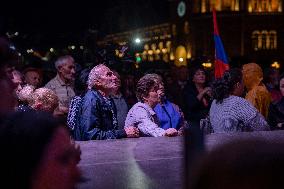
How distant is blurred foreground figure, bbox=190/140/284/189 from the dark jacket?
3.76m

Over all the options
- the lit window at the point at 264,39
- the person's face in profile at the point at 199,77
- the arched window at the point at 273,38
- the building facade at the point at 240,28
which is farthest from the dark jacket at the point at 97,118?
the arched window at the point at 273,38

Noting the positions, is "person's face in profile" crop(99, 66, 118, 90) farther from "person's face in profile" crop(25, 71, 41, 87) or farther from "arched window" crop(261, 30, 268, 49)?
"arched window" crop(261, 30, 268, 49)

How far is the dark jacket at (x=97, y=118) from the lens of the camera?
511 centimetres

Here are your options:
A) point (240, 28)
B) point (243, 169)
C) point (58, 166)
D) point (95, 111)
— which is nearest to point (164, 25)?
point (240, 28)

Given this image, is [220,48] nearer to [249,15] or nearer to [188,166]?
[188,166]

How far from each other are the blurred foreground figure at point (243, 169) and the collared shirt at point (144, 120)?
163 inches

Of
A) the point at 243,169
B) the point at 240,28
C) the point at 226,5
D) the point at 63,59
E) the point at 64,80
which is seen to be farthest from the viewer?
the point at 226,5

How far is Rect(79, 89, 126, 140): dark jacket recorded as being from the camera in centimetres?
511

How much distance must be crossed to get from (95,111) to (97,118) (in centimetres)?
7

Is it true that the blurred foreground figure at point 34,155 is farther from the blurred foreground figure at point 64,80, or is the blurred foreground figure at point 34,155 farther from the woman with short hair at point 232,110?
the blurred foreground figure at point 64,80

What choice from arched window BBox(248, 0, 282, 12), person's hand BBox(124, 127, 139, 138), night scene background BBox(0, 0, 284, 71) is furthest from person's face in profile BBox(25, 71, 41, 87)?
arched window BBox(248, 0, 282, 12)

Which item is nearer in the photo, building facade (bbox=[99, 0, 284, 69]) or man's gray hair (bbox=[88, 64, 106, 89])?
man's gray hair (bbox=[88, 64, 106, 89])

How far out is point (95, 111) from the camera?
209 inches

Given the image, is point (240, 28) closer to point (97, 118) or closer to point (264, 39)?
point (264, 39)
